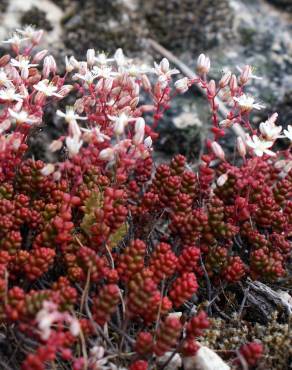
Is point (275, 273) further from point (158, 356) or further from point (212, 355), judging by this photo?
point (158, 356)

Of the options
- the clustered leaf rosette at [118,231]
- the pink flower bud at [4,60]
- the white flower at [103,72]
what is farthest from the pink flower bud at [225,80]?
the pink flower bud at [4,60]

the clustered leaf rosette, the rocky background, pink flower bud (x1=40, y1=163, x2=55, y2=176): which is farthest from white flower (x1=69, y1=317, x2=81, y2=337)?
the rocky background

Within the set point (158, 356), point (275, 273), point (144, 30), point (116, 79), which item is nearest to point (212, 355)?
point (158, 356)

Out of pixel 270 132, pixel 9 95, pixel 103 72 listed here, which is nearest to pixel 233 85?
pixel 270 132

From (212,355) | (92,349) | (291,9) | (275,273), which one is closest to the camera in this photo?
(92,349)

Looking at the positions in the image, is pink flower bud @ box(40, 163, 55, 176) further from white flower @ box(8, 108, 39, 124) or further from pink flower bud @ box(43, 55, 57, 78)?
pink flower bud @ box(43, 55, 57, 78)

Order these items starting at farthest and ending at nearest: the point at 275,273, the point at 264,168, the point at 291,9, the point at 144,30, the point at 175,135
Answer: the point at 291,9
the point at 144,30
the point at 175,135
the point at 264,168
the point at 275,273
